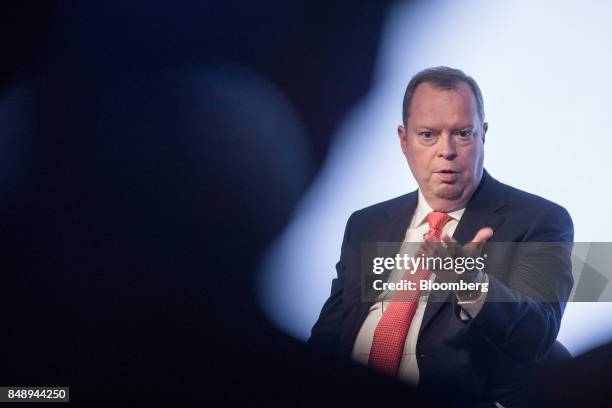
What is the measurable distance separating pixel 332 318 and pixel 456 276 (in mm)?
510

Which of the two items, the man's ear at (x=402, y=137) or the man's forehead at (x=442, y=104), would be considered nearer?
the man's forehead at (x=442, y=104)

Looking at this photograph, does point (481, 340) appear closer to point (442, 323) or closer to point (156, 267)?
point (442, 323)

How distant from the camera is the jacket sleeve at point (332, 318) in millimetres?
2586

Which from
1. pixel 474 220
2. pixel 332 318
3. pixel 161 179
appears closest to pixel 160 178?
pixel 161 179

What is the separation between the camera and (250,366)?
107 inches

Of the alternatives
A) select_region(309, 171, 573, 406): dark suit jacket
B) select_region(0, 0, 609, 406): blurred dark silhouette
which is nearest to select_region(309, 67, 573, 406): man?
select_region(309, 171, 573, 406): dark suit jacket

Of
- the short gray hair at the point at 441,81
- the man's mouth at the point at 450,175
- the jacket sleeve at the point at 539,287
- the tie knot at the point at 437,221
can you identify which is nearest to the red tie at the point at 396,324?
the tie knot at the point at 437,221

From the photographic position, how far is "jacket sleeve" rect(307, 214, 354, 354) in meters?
2.59

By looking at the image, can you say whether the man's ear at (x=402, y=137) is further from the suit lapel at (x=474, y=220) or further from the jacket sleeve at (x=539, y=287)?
the jacket sleeve at (x=539, y=287)

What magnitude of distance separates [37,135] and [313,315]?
3.94 ft

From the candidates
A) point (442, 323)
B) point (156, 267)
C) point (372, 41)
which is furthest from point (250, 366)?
point (372, 41)

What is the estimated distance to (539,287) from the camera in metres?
2.35

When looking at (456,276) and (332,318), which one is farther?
(332,318)

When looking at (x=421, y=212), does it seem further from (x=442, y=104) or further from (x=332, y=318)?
(x=332, y=318)
